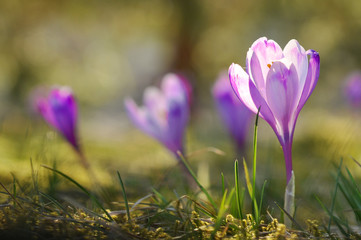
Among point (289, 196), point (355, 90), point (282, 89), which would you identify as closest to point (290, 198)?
point (289, 196)

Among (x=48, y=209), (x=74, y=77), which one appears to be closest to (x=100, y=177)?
(x=48, y=209)

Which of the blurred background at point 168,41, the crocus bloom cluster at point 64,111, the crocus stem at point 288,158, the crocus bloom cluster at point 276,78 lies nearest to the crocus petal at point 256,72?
the crocus bloom cluster at point 276,78

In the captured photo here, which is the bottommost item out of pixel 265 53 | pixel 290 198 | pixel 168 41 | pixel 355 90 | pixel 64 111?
pixel 290 198

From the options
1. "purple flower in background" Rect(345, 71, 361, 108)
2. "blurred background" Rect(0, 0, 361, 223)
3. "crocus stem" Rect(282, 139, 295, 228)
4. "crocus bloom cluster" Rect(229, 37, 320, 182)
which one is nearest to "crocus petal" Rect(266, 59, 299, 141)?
"crocus bloom cluster" Rect(229, 37, 320, 182)

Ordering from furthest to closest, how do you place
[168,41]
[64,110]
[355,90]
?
[168,41] → [355,90] → [64,110]

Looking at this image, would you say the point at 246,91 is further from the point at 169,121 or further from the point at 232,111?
the point at 232,111

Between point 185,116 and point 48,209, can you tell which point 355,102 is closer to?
point 185,116
